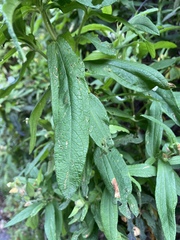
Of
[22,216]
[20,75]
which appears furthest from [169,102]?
[22,216]

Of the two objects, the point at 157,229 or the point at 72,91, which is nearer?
the point at 72,91

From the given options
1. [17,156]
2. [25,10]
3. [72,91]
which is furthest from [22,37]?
[17,156]

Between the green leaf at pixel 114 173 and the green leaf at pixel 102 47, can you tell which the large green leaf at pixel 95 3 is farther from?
the green leaf at pixel 114 173

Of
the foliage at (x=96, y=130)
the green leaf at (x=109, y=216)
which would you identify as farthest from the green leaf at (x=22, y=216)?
the green leaf at (x=109, y=216)

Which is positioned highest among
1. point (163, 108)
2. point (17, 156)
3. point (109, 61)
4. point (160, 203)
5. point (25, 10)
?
point (25, 10)

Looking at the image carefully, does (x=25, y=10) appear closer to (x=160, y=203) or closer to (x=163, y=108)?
(x=163, y=108)

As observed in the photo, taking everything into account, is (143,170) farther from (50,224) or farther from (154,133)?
(50,224)

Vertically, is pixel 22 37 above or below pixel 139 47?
above
